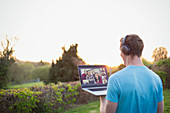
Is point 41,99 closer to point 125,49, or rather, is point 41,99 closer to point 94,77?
point 94,77

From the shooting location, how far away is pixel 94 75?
2.91m

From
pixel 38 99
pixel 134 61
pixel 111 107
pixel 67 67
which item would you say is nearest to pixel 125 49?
pixel 134 61

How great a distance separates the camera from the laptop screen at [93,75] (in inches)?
110

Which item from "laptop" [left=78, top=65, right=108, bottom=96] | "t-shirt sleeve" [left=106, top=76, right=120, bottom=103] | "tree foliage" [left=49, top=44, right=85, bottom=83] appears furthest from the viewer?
"tree foliage" [left=49, top=44, right=85, bottom=83]

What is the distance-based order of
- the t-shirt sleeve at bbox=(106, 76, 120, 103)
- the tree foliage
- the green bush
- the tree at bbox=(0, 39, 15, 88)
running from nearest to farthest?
1. the t-shirt sleeve at bbox=(106, 76, 120, 103)
2. the green bush
3. the tree foliage
4. the tree at bbox=(0, 39, 15, 88)

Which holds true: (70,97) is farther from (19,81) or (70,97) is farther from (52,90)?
(19,81)

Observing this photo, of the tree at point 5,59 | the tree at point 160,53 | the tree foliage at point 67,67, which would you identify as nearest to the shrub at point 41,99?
the tree foliage at point 67,67

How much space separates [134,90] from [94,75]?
5.77 feet

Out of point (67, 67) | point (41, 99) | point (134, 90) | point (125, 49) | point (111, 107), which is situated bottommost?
point (41, 99)

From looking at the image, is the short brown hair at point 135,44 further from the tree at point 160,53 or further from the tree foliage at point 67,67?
the tree at point 160,53

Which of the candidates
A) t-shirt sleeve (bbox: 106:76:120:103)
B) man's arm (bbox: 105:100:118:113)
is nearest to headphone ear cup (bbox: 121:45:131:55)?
t-shirt sleeve (bbox: 106:76:120:103)

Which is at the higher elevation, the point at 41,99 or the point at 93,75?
the point at 93,75

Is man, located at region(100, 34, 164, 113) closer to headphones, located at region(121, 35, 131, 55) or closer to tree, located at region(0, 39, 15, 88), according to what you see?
headphones, located at region(121, 35, 131, 55)

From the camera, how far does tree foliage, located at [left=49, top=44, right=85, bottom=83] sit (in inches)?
503
